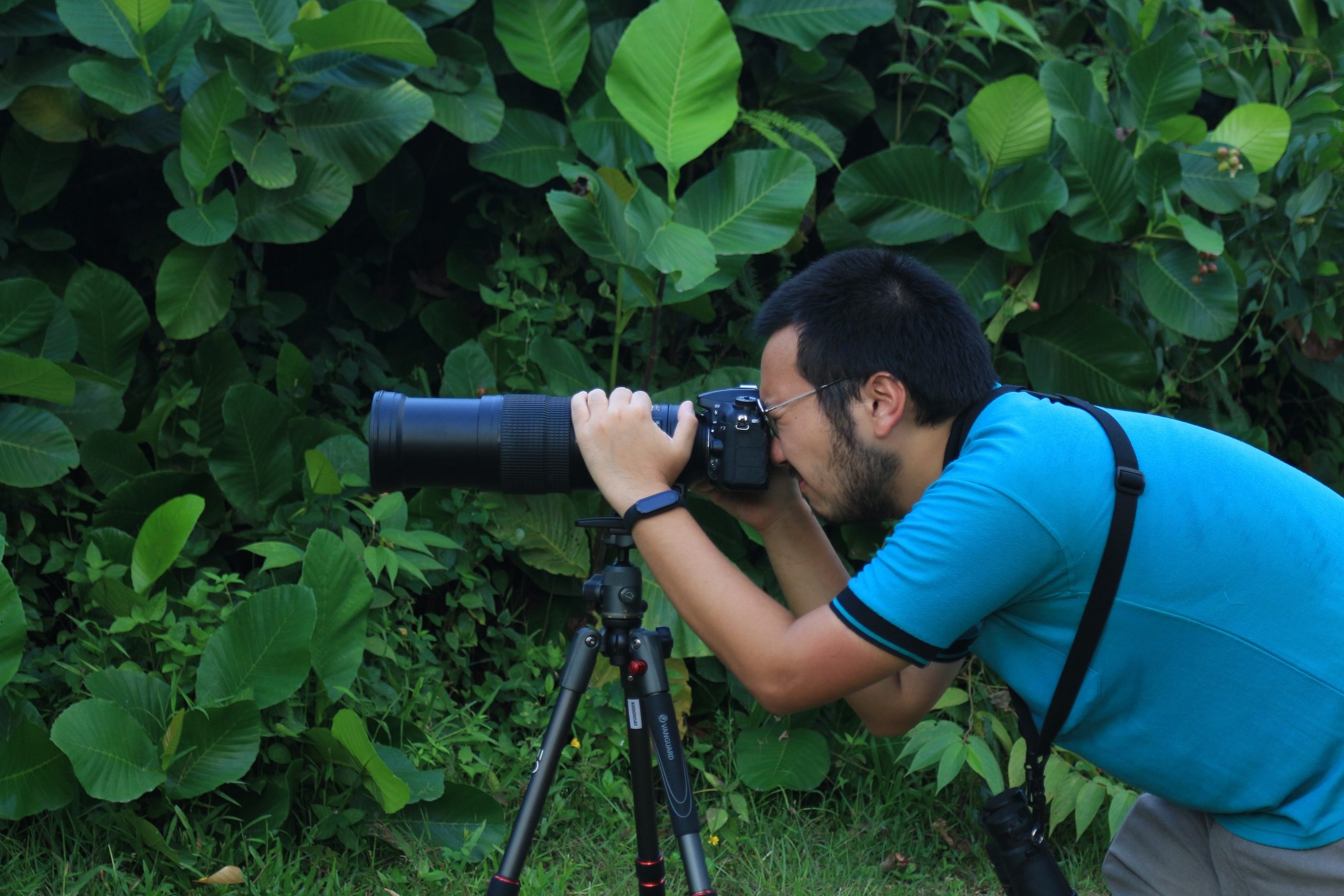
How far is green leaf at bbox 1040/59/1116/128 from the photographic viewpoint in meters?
3.17

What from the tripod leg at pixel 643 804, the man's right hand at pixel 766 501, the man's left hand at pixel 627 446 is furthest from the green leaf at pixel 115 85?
the tripod leg at pixel 643 804

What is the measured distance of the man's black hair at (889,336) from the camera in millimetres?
1692

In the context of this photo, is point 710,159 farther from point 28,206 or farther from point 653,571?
point 653,571

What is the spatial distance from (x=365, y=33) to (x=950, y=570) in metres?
2.05

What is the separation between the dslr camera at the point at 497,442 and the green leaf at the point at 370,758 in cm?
72

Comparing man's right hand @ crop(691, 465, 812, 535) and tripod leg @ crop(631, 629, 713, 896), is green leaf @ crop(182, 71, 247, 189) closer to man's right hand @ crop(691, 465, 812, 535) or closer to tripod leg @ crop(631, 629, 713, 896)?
man's right hand @ crop(691, 465, 812, 535)

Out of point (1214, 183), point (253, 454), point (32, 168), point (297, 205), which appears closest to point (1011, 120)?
point (1214, 183)

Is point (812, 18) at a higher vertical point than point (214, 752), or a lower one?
higher

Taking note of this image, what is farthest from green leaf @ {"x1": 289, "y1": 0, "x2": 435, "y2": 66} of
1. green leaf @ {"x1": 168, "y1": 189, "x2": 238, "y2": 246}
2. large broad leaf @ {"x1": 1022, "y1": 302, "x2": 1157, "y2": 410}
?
large broad leaf @ {"x1": 1022, "y1": 302, "x2": 1157, "y2": 410}

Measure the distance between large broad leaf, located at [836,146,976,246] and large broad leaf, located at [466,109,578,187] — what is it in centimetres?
76

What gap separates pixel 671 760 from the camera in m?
1.85

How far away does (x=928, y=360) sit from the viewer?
1.69 meters

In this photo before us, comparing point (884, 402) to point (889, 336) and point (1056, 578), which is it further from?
point (1056, 578)

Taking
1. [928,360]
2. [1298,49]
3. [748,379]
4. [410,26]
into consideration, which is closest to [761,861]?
[748,379]
